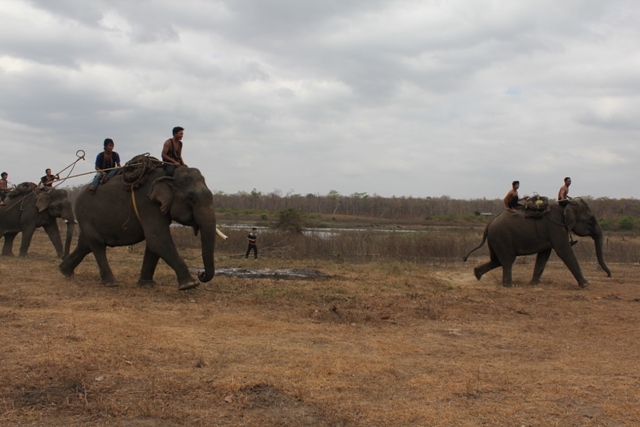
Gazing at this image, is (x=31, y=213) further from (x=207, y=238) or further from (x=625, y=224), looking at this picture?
(x=625, y=224)

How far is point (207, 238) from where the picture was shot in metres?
10.1

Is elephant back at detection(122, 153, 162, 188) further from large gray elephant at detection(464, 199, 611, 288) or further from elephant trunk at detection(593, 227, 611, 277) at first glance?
elephant trunk at detection(593, 227, 611, 277)

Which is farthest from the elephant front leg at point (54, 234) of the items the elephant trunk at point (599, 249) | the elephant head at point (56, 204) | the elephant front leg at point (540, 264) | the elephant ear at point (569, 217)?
the elephant trunk at point (599, 249)

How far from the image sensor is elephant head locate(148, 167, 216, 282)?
10195 mm

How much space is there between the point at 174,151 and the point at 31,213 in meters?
8.28

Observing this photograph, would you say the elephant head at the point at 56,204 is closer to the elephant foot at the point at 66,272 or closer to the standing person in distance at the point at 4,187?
the standing person in distance at the point at 4,187

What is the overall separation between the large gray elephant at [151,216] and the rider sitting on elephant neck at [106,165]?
0.47 ft

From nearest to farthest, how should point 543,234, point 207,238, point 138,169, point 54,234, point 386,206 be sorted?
point 207,238, point 138,169, point 543,234, point 54,234, point 386,206

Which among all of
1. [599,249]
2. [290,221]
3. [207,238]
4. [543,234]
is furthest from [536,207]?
[290,221]

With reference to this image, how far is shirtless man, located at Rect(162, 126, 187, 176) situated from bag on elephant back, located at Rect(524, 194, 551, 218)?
353 inches

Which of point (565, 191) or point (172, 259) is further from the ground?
point (565, 191)

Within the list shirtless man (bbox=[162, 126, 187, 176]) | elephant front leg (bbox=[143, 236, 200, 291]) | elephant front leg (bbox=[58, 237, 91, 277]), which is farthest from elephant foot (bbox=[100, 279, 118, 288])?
shirtless man (bbox=[162, 126, 187, 176])

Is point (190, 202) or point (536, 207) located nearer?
point (190, 202)

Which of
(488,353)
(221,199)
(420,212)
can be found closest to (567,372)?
(488,353)
